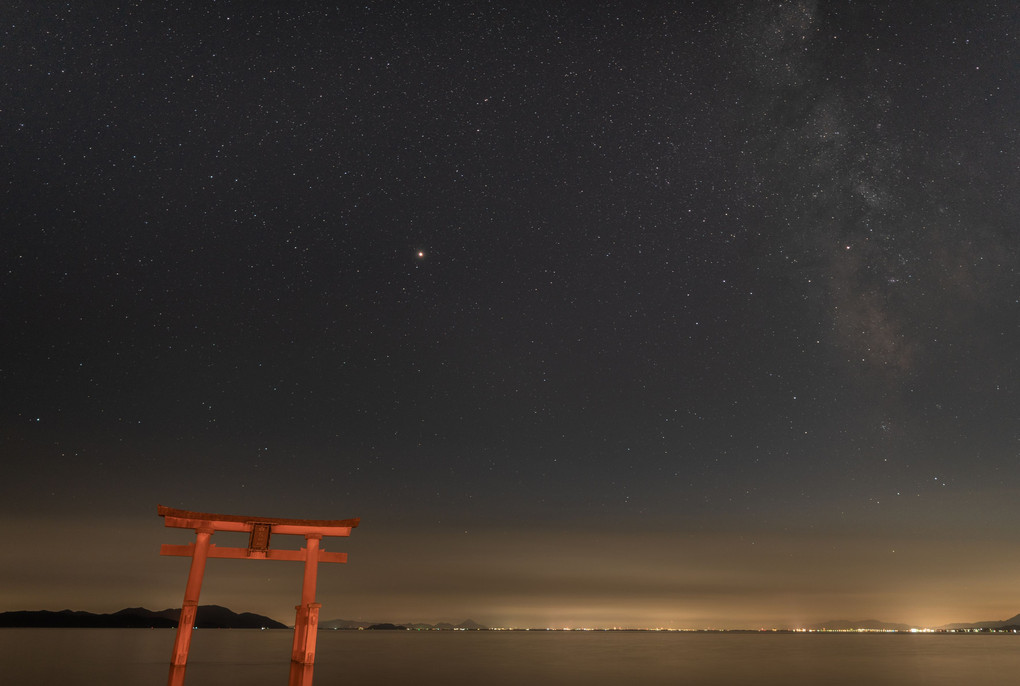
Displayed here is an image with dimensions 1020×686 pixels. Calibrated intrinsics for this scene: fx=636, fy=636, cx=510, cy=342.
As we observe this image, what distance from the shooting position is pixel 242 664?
50844 mm

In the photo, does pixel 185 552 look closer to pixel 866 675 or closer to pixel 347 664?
pixel 347 664

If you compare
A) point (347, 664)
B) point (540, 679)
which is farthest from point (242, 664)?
point (540, 679)

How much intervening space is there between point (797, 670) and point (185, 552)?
154ft

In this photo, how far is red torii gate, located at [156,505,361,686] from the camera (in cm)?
1756

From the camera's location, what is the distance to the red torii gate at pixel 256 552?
691 inches

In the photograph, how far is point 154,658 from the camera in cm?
5603

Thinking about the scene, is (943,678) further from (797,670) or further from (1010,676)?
(797,670)

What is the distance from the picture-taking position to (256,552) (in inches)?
712

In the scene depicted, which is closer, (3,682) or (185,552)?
(185,552)

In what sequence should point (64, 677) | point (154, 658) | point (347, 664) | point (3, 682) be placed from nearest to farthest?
point (3, 682), point (64, 677), point (347, 664), point (154, 658)

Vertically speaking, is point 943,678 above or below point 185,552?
below

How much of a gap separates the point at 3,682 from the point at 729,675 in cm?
4298

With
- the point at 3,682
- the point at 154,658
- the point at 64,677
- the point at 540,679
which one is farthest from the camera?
the point at 154,658

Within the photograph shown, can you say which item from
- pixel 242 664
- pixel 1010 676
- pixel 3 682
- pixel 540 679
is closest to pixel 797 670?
pixel 1010 676
